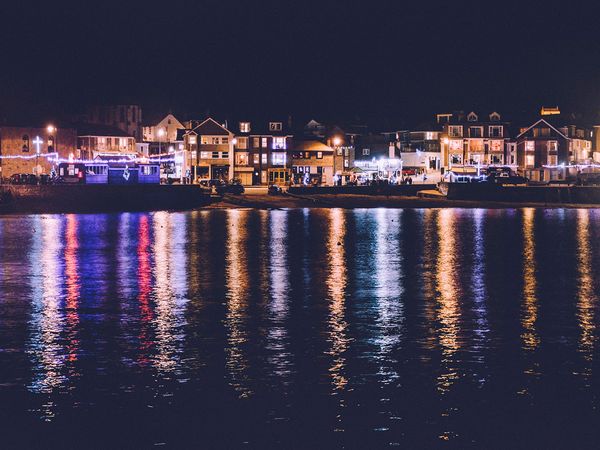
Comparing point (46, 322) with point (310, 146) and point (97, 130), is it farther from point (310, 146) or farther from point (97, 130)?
point (97, 130)

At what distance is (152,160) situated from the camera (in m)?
143

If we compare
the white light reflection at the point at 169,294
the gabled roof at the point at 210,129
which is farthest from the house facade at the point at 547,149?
the white light reflection at the point at 169,294

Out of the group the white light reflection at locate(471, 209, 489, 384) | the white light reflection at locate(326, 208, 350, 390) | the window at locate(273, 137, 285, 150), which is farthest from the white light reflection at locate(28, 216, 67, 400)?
the window at locate(273, 137, 285, 150)

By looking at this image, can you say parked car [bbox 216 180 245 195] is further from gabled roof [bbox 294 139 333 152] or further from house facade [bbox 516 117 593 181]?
house facade [bbox 516 117 593 181]

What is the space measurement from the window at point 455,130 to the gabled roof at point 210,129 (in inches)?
1589

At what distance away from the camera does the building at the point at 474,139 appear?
172 metres

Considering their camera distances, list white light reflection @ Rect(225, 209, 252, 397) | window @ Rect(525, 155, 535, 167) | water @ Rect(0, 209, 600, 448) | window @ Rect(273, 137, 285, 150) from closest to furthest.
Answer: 1. water @ Rect(0, 209, 600, 448)
2. white light reflection @ Rect(225, 209, 252, 397)
3. window @ Rect(273, 137, 285, 150)
4. window @ Rect(525, 155, 535, 167)

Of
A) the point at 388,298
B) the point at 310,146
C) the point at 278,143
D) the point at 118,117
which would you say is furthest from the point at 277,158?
the point at 388,298

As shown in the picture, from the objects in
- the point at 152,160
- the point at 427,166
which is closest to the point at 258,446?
the point at 152,160

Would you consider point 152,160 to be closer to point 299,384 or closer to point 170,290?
point 170,290

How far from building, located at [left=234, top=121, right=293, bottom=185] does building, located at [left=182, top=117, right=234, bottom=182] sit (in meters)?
1.90

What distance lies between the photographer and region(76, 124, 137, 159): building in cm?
15988

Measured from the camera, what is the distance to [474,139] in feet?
565

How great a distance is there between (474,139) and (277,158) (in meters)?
36.5
